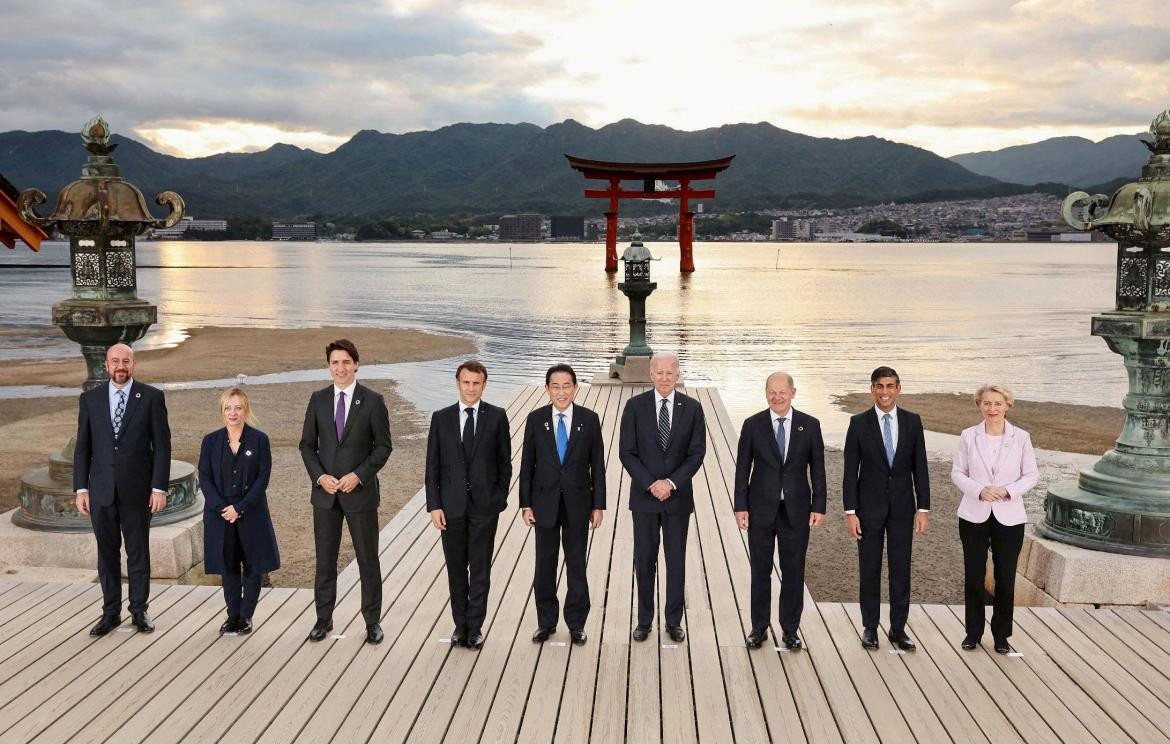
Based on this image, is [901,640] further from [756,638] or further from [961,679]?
[756,638]

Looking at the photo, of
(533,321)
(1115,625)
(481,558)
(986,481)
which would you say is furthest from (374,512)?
(533,321)

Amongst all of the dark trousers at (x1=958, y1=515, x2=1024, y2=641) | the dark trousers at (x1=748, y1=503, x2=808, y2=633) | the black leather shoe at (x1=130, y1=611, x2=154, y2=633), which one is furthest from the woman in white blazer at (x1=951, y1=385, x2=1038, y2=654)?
the black leather shoe at (x1=130, y1=611, x2=154, y2=633)

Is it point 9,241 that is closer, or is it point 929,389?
point 9,241

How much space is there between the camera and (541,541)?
5.17 m

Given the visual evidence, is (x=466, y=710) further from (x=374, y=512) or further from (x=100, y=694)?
(x=100, y=694)

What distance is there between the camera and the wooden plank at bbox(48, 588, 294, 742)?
163 inches

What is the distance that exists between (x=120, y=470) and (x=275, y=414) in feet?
44.9

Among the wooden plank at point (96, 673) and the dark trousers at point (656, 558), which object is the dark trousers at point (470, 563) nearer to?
the dark trousers at point (656, 558)

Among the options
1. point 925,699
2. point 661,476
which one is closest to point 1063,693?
point 925,699

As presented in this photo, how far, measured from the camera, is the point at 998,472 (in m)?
5.06

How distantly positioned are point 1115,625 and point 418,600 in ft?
13.9

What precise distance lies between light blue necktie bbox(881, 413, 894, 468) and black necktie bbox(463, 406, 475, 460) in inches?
87.9

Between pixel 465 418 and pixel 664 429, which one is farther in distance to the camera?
pixel 664 429

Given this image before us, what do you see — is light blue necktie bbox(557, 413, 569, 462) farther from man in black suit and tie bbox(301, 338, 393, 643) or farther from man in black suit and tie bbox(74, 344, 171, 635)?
man in black suit and tie bbox(74, 344, 171, 635)
